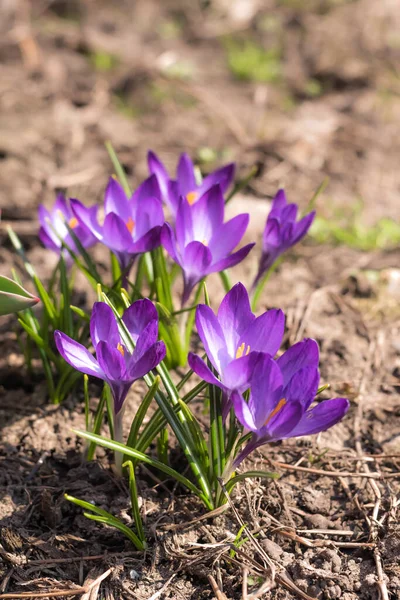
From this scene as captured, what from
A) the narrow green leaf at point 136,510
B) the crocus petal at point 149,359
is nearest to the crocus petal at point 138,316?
the crocus petal at point 149,359

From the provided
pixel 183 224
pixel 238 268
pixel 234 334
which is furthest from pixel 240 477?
pixel 238 268

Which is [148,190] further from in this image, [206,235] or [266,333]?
[266,333]

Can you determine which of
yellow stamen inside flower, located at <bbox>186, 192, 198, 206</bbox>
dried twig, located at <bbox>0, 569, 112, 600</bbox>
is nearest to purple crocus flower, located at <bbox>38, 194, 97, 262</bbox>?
yellow stamen inside flower, located at <bbox>186, 192, 198, 206</bbox>

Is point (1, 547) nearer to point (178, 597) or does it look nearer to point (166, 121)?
point (178, 597)

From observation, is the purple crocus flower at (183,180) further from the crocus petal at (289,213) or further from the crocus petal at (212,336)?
the crocus petal at (212,336)

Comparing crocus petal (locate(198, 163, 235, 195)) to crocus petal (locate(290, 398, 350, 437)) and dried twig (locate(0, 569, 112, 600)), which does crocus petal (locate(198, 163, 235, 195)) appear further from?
dried twig (locate(0, 569, 112, 600))
